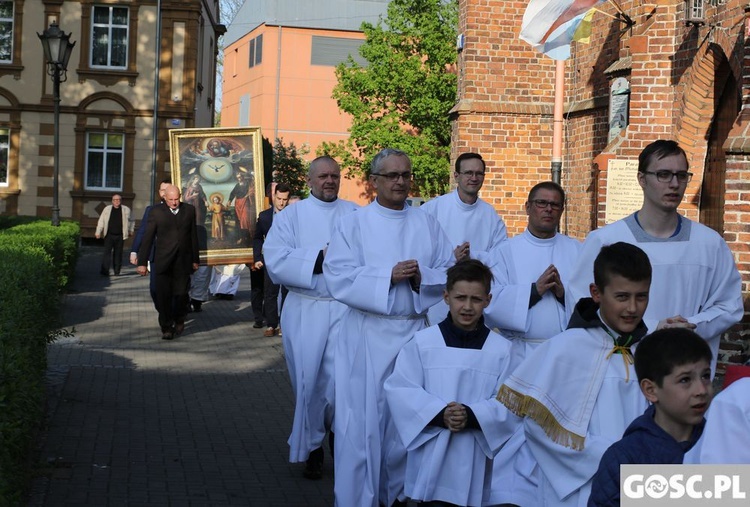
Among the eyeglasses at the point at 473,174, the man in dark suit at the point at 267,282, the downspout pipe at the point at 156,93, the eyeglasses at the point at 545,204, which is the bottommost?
the man in dark suit at the point at 267,282

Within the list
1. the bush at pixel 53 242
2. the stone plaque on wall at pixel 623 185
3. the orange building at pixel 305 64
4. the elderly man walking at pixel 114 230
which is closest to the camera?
the stone plaque on wall at pixel 623 185

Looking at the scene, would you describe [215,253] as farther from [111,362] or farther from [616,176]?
[616,176]

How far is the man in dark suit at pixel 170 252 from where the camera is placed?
1558cm

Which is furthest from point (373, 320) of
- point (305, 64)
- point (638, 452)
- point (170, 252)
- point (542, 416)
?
point (305, 64)

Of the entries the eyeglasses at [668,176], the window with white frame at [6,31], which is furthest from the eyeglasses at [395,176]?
the window with white frame at [6,31]

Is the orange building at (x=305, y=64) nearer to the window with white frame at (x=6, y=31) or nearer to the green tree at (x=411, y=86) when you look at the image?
the green tree at (x=411, y=86)

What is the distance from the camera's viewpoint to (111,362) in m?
13.4

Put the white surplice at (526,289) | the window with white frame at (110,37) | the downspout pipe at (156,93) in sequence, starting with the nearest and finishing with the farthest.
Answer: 1. the white surplice at (526,289)
2. the downspout pipe at (156,93)
3. the window with white frame at (110,37)

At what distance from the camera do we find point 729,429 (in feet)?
10.1

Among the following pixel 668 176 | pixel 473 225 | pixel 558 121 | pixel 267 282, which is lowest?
pixel 267 282

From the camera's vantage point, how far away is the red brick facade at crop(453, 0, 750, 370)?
12188 mm

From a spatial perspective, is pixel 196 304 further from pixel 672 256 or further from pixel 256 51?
pixel 256 51

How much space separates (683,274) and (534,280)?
1904 millimetres

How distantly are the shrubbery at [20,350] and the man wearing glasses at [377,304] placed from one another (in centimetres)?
183
